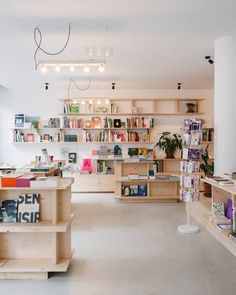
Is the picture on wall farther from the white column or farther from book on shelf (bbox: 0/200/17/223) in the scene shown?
book on shelf (bbox: 0/200/17/223)

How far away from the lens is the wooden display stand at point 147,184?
20.2 feet

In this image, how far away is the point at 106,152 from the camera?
755 cm

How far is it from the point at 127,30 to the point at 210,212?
3.03m

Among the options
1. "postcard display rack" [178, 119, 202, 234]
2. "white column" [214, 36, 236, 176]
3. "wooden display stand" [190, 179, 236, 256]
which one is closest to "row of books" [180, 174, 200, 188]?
"postcard display rack" [178, 119, 202, 234]

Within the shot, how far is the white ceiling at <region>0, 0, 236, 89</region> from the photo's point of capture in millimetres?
2993

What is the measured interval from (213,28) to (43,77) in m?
4.06

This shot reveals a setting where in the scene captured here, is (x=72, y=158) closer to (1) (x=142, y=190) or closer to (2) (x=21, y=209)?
(1) (x=142, y=190)

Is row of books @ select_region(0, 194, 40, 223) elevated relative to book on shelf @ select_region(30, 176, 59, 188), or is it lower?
lower

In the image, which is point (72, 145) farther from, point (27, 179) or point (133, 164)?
point (27, 179)

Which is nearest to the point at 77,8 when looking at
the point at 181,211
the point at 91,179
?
the point at 181,211

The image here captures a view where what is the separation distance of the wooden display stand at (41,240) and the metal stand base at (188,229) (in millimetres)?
1910

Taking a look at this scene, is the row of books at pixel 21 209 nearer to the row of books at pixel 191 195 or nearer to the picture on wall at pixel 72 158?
the row of books at pixel 191 195

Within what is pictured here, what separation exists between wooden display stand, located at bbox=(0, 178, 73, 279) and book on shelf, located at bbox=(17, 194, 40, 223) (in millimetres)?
57

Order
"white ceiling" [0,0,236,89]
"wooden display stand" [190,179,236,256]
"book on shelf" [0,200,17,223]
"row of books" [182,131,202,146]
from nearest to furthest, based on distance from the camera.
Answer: "book on shelf" [0,200,17,223], "white ceiling" [0,0,236,89], "wooden display stand" [190,179,236,256], "row of books" [182,131,202,146]
